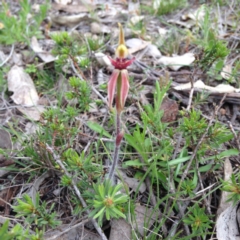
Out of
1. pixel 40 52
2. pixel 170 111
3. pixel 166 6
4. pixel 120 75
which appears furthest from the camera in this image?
pixel 166 6

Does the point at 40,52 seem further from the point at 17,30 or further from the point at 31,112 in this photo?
the point at 31,112

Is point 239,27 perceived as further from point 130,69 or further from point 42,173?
point 42,173

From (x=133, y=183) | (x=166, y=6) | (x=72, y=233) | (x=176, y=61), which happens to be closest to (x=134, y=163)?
(x=133, y=183)

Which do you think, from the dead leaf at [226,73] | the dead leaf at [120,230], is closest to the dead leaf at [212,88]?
the dead leaf at [226,73]

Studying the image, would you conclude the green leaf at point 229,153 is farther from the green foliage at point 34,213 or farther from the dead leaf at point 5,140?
the dead leaf at point 5,140

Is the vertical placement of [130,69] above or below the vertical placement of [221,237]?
above

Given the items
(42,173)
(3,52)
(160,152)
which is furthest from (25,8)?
(160,152)
